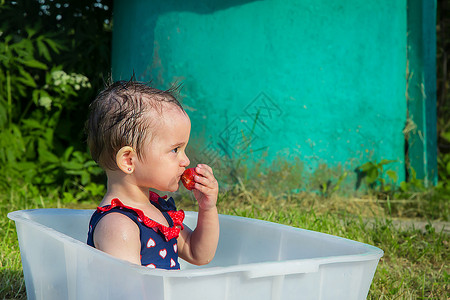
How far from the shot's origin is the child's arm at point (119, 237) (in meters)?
1.55

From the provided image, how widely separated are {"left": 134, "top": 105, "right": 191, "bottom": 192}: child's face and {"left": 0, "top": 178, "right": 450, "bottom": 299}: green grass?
30.7 inches

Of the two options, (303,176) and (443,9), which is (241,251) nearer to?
(303,176)

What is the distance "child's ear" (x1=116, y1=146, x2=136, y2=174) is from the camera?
5.44 ft

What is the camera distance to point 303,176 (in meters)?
3.70

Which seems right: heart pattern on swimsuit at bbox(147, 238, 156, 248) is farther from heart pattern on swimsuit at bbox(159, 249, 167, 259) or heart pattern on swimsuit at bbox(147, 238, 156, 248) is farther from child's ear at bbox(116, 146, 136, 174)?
child's ear at bbox(116, 146, 136, 174)

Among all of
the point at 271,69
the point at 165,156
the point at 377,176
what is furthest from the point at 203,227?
the point at 377,176

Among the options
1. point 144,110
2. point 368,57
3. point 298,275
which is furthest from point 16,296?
point 368,57

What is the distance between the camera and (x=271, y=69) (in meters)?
3.65

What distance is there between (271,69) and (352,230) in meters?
1.30

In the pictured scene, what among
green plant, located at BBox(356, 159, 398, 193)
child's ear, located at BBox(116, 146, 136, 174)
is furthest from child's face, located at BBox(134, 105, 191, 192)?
green plant, located at BBox(356, 159, 398, 193)

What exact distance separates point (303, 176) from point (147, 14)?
145 centimetres

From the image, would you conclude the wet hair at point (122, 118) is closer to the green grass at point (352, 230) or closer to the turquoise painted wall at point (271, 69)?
the green grass at point (352, 230)

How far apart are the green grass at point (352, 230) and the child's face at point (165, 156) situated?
779 mm

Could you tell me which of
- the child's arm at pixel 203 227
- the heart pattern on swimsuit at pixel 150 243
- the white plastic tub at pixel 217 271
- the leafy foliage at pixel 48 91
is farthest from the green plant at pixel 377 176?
the heart pattern on swimsuit at pixel 150 243
